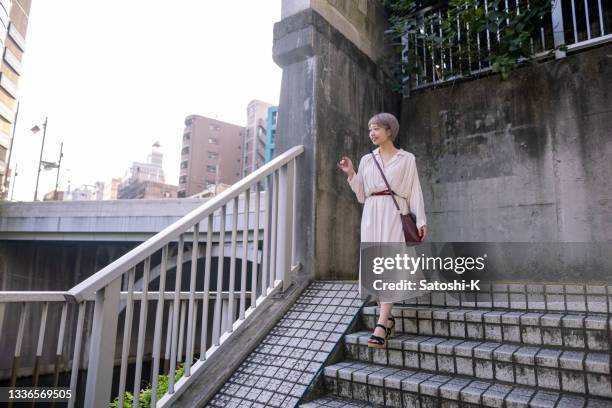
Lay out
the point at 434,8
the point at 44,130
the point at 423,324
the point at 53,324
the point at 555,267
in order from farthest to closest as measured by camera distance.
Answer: the point at 44,130
the point at 53,324
the point at 434,8
the point at 555,267
the point at 423,324

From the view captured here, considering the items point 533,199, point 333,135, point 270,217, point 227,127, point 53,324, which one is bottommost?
point 53,324

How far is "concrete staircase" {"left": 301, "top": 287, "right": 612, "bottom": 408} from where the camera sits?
1758 mm

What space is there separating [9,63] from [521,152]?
3268cm

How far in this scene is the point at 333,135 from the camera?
11.3 feet

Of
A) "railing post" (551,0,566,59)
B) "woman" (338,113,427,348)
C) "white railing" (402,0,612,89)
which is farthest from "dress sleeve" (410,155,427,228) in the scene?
"railing post" (551,0,566,59)

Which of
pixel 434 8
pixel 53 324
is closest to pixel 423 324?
pixel 434 8

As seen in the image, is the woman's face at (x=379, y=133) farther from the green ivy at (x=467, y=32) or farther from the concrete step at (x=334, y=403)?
Result: the green ivy at (x=467, y=32)

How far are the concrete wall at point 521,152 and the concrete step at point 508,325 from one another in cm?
160

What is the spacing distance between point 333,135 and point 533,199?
190cm

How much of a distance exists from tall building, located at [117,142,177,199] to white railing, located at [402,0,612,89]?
51568 millimetres

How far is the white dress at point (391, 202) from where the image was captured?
2.45 meters

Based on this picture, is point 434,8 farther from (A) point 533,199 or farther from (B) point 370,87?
(A) point 533,199

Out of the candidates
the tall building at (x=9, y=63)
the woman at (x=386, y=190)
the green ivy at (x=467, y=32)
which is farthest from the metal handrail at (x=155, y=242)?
the tall building at (x=9, y=63)

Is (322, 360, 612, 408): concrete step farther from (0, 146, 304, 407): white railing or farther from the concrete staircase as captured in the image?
(0, 146, 304, 407): white railing
